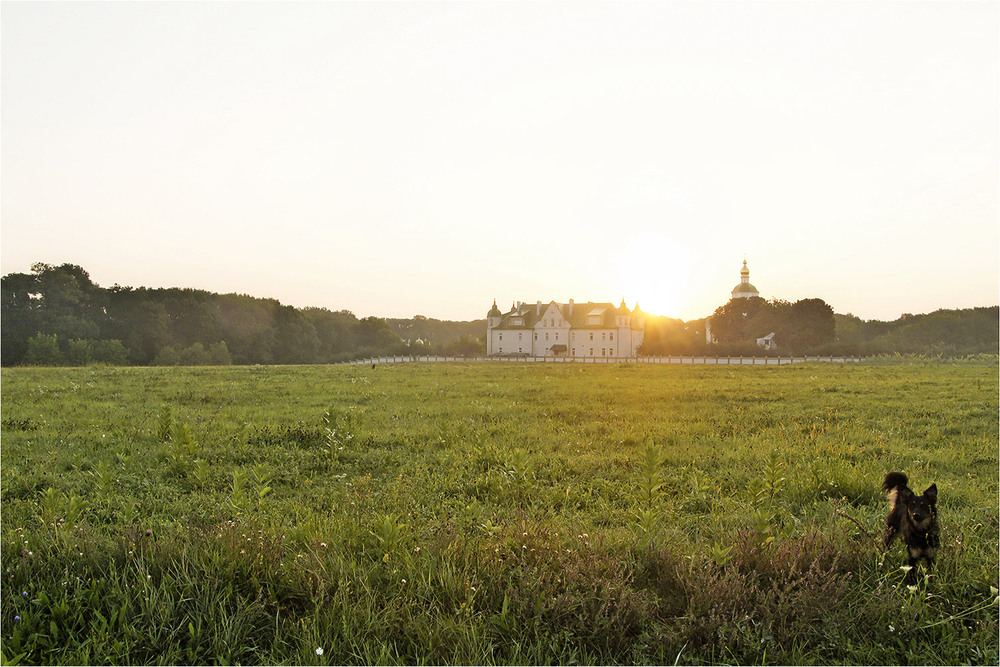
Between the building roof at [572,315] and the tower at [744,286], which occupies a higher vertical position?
the tower at [744,286]

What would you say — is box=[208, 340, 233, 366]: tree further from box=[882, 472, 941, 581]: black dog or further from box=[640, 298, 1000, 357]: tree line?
box=[882, 472, 941, 581]: black dog

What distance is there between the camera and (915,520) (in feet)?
13.3

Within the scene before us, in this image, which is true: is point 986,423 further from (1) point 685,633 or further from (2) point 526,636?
(2) point 526,636

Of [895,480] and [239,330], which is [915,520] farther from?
[239,330]

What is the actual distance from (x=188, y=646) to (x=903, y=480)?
16.7 feet

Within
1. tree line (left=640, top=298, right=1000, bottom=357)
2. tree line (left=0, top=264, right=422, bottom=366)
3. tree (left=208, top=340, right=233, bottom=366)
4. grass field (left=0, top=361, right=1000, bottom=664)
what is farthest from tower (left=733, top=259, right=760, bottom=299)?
grass field (left=0, top=361, right=1000, bottom=664)

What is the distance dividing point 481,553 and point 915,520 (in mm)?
3209

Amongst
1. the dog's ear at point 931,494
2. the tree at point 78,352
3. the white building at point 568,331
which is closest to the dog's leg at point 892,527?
the dog's ear at point 931,494

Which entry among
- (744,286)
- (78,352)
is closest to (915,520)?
(78,352)

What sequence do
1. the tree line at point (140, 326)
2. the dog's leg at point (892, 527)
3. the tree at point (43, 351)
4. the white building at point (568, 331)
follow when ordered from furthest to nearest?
the white building at point (568, 331) → the tree line at point (140, 326) → the tree at point (43, 351) → the dog's leg at point (892, 527)

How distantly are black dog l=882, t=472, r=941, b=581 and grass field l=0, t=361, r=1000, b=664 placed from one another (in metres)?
0.23

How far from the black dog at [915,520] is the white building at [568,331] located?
8421cm

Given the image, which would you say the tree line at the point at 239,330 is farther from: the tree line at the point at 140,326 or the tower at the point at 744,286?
the tower at the point at 744,286

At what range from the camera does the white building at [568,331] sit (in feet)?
296
